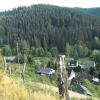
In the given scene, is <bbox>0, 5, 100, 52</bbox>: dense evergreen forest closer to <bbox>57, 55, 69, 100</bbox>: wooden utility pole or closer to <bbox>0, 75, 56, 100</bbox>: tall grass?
<bbox>57, 55, 69, 100</bbox>: wooden utility pole

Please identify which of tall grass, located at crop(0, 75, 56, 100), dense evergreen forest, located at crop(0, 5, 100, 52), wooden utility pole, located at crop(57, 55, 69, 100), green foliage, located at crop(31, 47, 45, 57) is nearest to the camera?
tall grass, located at crop(0, 75, 56, 100)

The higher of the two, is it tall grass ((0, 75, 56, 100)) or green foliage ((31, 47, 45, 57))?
tall grass ((0, 75, 56, 100))

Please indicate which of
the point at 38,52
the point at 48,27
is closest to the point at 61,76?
the point at 38,52

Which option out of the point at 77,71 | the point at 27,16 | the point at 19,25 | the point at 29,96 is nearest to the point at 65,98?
the point at 29,96

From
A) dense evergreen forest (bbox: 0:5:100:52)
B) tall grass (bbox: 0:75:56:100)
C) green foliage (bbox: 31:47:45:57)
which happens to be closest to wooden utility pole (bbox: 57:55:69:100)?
tall grass (bbox: 0:75:56:100)

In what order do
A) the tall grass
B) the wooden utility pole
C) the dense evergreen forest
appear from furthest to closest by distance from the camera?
1. the dense evergreen forest
2. the wooden utility pole
3. the tall grass

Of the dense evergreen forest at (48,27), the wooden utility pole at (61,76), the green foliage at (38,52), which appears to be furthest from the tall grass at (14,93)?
the dense evergreen forest at (48,27)

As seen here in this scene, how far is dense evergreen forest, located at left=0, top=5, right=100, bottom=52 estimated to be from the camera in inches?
3233

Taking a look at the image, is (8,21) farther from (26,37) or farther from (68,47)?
(68,47)

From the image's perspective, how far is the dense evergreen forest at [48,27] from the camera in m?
82.1

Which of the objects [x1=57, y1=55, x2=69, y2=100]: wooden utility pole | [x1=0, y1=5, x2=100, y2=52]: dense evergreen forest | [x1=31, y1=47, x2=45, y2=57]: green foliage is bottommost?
[x1=31, y1=47, x2=45, y2=57]: green foliage

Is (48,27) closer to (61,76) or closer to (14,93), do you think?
(61,76)

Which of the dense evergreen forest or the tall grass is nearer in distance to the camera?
the tall grass

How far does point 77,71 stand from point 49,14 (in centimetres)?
6183
